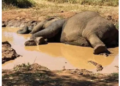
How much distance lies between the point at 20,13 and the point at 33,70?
7985 mm

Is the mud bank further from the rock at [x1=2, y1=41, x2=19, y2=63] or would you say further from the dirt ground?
the rock at [x1=2, y1=41, x2=19, y2=63]

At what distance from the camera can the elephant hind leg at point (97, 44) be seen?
6.81m

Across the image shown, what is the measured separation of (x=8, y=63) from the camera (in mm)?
6145

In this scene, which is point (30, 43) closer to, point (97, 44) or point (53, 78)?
point (97, 44)

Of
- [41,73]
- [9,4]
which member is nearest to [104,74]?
[41,73]

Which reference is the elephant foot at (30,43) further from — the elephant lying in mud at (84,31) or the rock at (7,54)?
the rock at (7,54)

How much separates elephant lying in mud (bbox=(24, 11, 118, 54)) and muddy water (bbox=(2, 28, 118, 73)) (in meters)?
0.27

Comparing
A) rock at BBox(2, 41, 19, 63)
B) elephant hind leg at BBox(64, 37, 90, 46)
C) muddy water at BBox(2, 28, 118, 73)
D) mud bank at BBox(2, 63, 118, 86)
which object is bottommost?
muddy water at BBox(2, 28, 118, 73)

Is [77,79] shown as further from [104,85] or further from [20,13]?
[20,13]

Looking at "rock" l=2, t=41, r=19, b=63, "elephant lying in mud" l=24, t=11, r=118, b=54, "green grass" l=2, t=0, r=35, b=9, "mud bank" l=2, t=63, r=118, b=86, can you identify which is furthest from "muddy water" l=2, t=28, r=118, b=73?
"green grass" l=2, t=0, r=35, b=9

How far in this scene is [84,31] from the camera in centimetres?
782

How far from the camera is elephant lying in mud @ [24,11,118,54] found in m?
7.65

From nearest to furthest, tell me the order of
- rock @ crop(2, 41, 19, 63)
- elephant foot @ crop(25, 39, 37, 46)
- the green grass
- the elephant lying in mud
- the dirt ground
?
the dirt ground, rock @ crop(2, 41, 19, 63), the elephant lying in mud, elephant foot @ crop(25, 39, 37, 46), the green grass

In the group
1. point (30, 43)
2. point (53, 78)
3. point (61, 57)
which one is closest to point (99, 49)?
point (61, 57)
